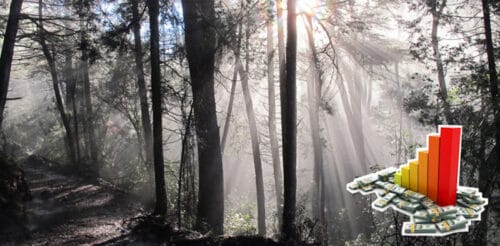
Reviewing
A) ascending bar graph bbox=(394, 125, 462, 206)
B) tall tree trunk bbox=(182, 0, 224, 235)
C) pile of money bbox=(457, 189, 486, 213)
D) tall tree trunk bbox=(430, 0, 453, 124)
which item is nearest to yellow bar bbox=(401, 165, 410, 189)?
ascending bar graph bbox=(394, 125, 462, 206)

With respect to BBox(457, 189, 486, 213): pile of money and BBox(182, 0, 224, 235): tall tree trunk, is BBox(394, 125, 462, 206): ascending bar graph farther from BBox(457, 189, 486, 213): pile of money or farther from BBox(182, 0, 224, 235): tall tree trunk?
BBox(182, 0, 224, 235): tall tree trunk

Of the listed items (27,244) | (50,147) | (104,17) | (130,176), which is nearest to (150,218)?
(27,244)

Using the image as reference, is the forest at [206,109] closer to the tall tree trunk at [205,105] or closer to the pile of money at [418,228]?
the tall tree trunk at [205,105]

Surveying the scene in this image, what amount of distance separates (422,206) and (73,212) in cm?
1020

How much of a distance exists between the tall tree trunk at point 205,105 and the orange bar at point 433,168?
7.87m

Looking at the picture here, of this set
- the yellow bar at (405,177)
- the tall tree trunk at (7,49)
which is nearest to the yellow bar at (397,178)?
the yellow bar at (405,177)

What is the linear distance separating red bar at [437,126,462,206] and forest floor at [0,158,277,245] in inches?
171

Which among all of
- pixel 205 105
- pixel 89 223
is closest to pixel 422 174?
pixel 205 105

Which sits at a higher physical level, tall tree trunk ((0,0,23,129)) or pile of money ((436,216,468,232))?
tall tree trunk ((0,0,23,129))

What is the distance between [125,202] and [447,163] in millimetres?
11585

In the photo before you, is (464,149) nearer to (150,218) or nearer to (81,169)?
(150,218)

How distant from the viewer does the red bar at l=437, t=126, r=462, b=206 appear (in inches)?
58.6

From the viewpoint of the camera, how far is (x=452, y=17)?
35.1 feet

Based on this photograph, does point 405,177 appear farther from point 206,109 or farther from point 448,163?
point 206,109
